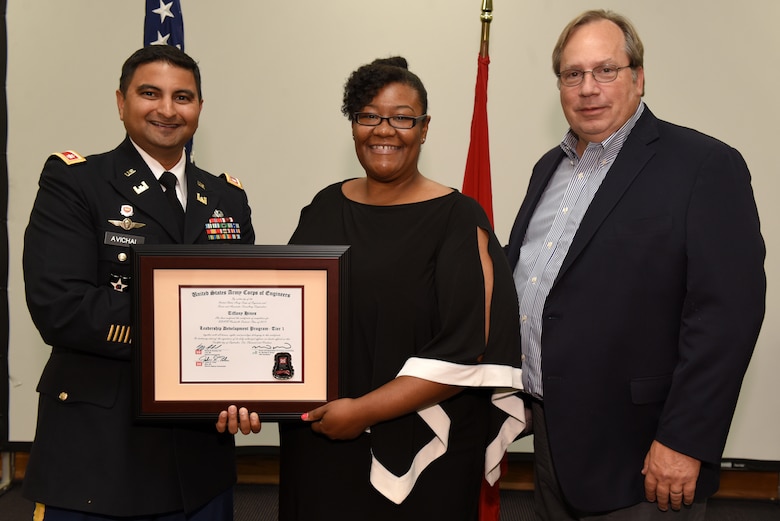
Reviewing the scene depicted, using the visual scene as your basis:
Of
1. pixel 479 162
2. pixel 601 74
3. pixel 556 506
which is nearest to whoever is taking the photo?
pixel 601 74

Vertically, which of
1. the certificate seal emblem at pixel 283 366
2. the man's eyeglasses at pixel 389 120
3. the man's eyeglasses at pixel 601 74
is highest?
the man's eyeglasses at pixel 601 74

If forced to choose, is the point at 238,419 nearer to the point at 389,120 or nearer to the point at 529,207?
the point at 389,120

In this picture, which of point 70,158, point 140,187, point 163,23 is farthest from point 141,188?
point 163,23

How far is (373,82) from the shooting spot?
1.79 meters

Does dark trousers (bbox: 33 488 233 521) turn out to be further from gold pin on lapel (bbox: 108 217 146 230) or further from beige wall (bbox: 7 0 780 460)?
beige wall (bbox: 7 0 780 460)

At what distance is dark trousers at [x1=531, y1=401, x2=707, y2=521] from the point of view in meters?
1.82

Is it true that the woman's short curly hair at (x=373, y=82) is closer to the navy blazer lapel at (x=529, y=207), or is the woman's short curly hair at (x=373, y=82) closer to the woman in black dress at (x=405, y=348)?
the woman in black dress at (x=405, y=348)

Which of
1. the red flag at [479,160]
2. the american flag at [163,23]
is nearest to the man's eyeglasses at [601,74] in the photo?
the red flag at [479,160]

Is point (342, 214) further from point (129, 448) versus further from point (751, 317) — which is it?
point (751, 317)

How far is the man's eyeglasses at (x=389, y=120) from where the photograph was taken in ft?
5.93

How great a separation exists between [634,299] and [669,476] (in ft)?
1.57

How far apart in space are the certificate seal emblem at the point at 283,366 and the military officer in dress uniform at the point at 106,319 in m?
0.39

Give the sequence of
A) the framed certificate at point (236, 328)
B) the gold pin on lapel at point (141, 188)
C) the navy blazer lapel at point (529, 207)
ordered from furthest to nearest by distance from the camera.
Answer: the navy blazer lapel at point (529, 207), the gold pin on lapel at point (141, 188), the framed certificate at point (236, 328)

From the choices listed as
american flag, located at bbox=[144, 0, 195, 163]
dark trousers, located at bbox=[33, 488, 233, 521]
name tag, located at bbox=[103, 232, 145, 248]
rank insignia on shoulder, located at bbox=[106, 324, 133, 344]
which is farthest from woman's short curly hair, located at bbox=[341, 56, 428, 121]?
american flag, located at bbox=[144, 0, 195, 163]
